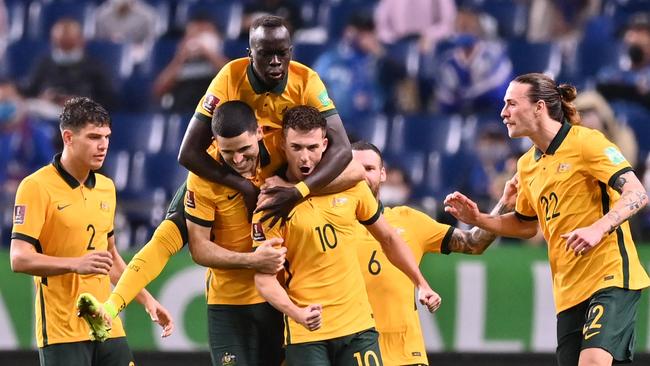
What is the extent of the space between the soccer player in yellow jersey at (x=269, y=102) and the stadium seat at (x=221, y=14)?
6569mm

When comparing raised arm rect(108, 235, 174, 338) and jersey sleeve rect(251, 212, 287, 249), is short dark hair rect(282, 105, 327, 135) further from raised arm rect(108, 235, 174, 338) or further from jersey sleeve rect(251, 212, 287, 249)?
raised arm rect(108, 235, 174, 338)

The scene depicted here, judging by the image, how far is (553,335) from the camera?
9.88 m

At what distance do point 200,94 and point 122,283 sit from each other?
5.79 m

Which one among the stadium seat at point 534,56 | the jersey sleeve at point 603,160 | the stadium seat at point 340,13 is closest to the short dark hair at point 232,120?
the jersey sleeve at point 603,160

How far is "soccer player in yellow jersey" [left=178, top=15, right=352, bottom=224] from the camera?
21.9 feet

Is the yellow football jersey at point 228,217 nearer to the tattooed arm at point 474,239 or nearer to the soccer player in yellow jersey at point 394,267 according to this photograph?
the soccer player in yellow jersey at point 394,267

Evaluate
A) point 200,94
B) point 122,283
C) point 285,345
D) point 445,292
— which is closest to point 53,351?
point 122,283

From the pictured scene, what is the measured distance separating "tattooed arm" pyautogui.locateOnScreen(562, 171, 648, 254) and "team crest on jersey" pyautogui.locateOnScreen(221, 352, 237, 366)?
1.84 m

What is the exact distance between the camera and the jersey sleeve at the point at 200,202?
6.92 metres

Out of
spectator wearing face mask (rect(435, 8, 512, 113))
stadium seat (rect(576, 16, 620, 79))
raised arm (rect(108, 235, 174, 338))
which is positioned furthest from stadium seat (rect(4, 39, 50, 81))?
raised arm (rect(108, 235, 174, 338))

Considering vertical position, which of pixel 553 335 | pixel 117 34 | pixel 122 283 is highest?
pixel 117 34

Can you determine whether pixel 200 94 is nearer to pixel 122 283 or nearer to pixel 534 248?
pixel 534 248

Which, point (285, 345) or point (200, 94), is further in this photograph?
point (200, 94)

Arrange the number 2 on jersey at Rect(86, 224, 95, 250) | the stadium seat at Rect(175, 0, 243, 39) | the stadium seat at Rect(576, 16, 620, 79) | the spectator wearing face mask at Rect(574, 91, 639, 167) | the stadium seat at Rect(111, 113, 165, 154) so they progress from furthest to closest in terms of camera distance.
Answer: the stadium seat at Rect(175, 0, 243, 39) → the stadium seat at Rect(576, 16, 620, 79) → the stadium seat at Rect(111, 113, 165, 154) → the spectator wearing face mask at Rect(574, 91, 639, 167) → the number 2 on jersey at Rect(86, 224, 95, 250)
